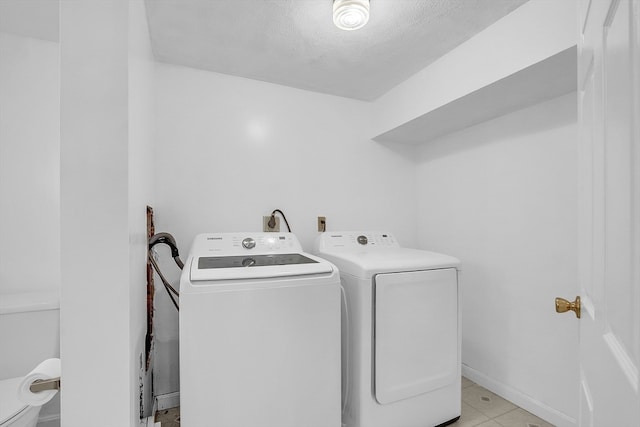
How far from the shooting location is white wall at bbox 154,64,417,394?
1969mm

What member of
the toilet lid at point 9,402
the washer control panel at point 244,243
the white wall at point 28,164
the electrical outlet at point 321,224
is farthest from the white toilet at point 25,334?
the electrical outlet at point 321,224

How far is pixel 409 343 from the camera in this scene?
5.26 feet

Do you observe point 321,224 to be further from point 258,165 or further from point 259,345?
point 259,345

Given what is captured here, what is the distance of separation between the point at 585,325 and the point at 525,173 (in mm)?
1382

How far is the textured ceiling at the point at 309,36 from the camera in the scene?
1.45 metres

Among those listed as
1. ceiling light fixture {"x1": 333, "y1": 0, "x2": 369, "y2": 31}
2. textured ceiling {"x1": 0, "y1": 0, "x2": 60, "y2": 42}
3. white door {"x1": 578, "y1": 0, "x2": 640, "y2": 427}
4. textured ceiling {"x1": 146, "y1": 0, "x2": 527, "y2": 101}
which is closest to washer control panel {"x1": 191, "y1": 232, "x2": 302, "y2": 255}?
textured ceiling {"x1": 146, "y1": 0, "x2": 527, "y2": 101}

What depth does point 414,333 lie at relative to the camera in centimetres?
162

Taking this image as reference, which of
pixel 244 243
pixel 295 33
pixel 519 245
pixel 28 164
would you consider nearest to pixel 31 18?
pixel 28 164

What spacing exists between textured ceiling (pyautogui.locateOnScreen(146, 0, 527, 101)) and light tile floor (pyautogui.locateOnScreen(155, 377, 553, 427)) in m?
2.27

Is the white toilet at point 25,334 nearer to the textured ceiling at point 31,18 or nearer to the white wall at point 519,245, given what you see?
the textured ceiling at point 31,18

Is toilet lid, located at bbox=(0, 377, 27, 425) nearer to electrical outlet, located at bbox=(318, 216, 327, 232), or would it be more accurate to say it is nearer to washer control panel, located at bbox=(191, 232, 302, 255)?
washer control panel, located at bbox=(191, 232, 302, 255)

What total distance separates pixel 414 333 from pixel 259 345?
0.86 m

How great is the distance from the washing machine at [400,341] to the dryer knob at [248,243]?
1.87 ft

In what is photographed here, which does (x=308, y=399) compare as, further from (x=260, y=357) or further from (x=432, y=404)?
(x=432, y=404)
